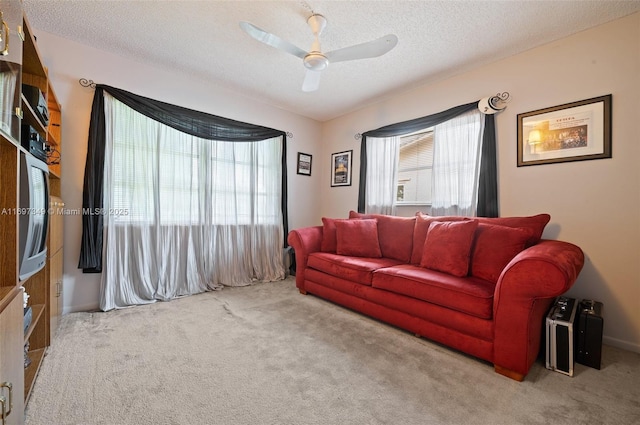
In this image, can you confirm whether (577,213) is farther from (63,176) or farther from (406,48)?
(63,176)

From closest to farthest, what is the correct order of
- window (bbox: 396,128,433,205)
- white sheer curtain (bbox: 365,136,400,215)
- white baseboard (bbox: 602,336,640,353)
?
1. white baseboard (bbox: 602,336,640,353)
2. window (bbox: 396,128,433,205)
3. white sheer curtain (bbox: 365,136,400,215)

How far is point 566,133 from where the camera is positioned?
2.36 meters

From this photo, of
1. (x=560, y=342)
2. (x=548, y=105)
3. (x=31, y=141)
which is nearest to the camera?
(x=31, y=141)

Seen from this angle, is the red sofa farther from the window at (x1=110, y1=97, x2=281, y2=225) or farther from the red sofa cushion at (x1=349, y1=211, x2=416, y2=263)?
the window at (x1=110, y1=97, x2=281, y2=225)

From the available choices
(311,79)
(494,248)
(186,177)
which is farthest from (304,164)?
(494,248)

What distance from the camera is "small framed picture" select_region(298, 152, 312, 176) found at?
4.42 metres

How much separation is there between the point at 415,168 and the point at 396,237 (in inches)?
39.6

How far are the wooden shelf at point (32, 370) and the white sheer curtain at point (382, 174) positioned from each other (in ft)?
11.2

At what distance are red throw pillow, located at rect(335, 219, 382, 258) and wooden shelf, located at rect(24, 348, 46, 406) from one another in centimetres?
247

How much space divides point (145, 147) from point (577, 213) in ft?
13.7

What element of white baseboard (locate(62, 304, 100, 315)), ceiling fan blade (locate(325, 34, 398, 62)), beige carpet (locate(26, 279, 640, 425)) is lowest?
beige carpet (locate(26, 279, 640, 425))

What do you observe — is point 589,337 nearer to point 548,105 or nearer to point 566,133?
point 566,133

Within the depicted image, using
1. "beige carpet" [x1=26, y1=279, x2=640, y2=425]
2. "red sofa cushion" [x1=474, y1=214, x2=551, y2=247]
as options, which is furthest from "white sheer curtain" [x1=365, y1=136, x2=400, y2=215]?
"beige carpet" [x1=26, y1=279, x2=640, y2=425]

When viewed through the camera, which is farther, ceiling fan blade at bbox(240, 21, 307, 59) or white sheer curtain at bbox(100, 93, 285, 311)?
white sheer curtain at bbox(100, 93, 285, 311)
